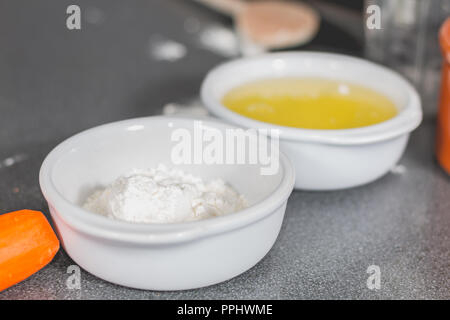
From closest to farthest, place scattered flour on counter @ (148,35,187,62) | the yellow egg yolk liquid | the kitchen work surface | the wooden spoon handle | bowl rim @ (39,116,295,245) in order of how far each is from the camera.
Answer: bowl rim @ (39,116,295,245) → the kitchen work surface → the yellow egg yolk liquid → scattered flour on counter @ (148,35,187,62) → the wooden spoon handle

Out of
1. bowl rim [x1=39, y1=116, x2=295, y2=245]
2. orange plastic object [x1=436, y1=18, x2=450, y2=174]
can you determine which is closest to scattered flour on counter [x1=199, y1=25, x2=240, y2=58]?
orange plastic object [x1=436, y1=18, x2=450, y2=174]

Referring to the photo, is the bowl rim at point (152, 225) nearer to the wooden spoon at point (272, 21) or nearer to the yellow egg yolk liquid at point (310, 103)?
the yellow egg yolk liquid at point (310, 103)

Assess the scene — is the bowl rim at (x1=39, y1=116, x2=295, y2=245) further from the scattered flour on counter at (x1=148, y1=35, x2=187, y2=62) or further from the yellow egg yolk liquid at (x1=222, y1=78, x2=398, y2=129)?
the scattered flour on counter at (x1=148, y1=35, x2=187, y2=62)

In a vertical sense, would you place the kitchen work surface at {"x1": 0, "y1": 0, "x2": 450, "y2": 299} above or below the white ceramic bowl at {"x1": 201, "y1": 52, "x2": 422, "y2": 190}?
below

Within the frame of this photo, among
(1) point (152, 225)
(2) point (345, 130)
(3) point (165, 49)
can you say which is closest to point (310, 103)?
(2) point (345, 130)

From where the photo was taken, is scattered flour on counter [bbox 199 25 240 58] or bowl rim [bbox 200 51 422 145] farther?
scattered flour on counter [bbox 199 25 240 58]
